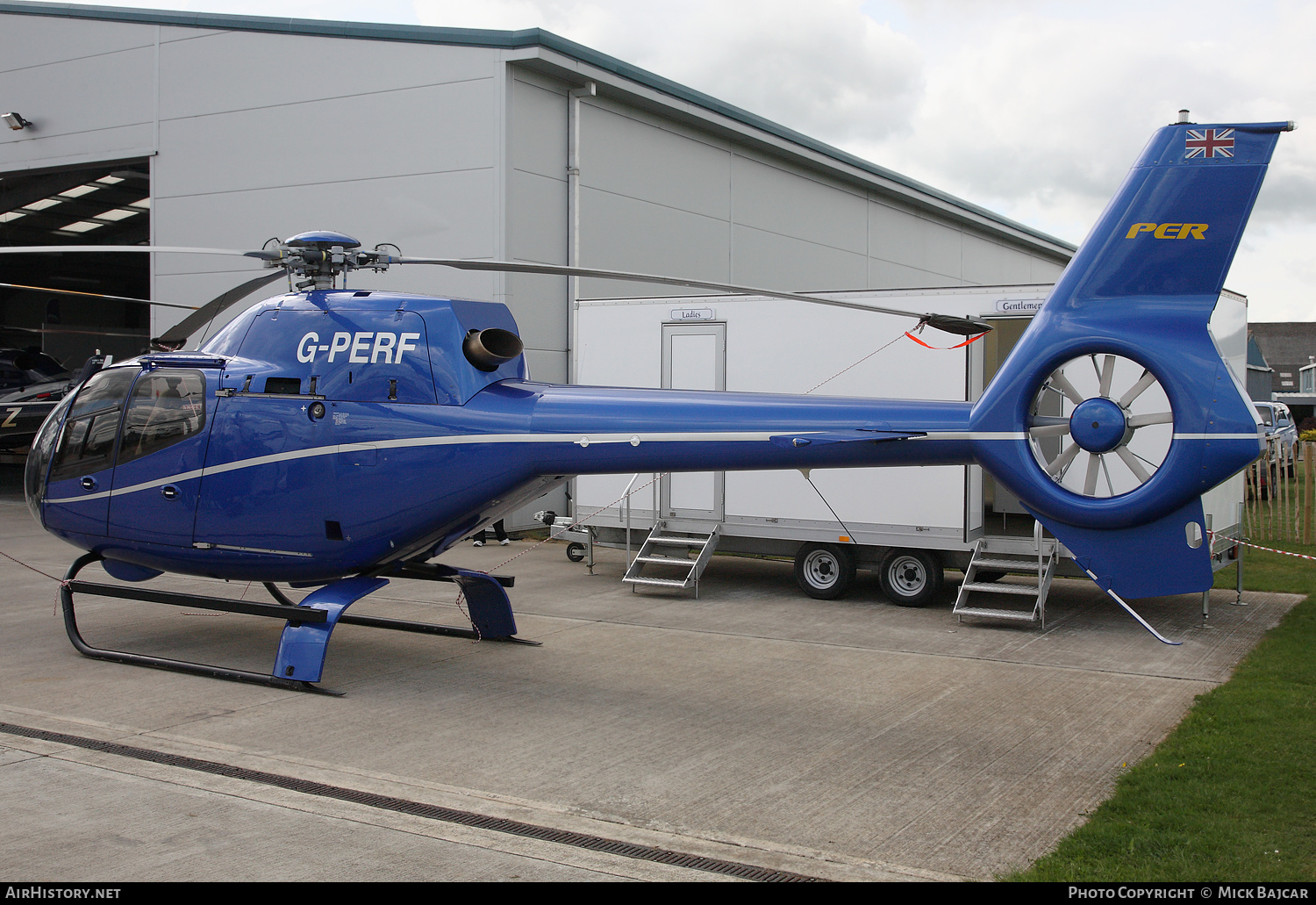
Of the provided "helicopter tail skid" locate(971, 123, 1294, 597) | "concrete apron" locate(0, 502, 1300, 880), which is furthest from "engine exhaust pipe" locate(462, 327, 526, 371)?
"helicopter tail skid" locate(971, 123, 1294, 597)

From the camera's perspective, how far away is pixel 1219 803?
215 inches

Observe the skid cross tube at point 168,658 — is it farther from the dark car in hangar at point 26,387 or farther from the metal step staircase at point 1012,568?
the dark car in hangar at point 26,387

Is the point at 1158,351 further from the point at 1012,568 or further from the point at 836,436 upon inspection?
the point at 1012,568

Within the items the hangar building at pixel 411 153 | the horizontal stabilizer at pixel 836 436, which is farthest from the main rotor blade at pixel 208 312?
the hangar building at pixel 411 153

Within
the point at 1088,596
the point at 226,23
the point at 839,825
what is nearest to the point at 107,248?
the point at 839,825

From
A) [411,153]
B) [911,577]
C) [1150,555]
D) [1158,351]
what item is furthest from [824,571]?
[411,153]

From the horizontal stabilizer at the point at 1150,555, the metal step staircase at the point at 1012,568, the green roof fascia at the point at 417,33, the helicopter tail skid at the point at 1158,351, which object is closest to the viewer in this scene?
the helicopter tail skid at the point at 1158,351

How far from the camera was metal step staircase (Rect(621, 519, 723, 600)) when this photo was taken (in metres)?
12.2

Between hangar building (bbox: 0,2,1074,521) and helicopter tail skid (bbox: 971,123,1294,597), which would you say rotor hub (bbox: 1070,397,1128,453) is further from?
hangar building (bbox: 0,2,1074,521)

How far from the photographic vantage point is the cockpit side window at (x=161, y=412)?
843 cm

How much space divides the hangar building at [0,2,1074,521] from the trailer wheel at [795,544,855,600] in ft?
22.5

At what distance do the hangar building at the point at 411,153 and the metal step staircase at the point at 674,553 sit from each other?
5502mm

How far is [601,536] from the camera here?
541 inches

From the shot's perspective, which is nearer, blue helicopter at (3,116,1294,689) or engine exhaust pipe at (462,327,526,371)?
blue helicopter at (3,116,1294,689)
